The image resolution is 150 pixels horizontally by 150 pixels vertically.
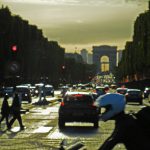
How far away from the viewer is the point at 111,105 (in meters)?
5.68

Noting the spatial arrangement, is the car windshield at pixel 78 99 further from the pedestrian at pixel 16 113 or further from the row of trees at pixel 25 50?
the row of trees at pixel 25 50

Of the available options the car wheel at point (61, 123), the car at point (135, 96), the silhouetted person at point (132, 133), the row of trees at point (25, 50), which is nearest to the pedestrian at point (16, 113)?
the car wheel at point (61, 123)

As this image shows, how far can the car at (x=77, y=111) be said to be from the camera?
86.9 feet

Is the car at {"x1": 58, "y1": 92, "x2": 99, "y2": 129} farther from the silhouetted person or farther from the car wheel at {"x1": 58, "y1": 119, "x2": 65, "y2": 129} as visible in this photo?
the silhouetted person

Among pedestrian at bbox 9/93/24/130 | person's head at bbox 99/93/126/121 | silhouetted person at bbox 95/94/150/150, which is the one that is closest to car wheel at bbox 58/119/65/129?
pedestrian at bbox 9/93/24/130

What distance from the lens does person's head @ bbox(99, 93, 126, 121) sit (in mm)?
5680

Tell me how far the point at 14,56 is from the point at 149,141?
2710cm

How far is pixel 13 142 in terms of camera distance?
1981 cm

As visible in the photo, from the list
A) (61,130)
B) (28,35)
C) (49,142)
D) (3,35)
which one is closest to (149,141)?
(49,142)

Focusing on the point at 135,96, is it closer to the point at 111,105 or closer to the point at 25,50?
the point at 111,105

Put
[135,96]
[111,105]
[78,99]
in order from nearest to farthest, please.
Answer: [111,105]
[78,99]
[135,96]

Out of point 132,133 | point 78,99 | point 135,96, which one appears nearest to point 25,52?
point 135,96

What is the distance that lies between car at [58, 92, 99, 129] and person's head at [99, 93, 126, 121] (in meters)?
20.5

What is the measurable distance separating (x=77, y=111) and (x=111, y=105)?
68.5 ft
